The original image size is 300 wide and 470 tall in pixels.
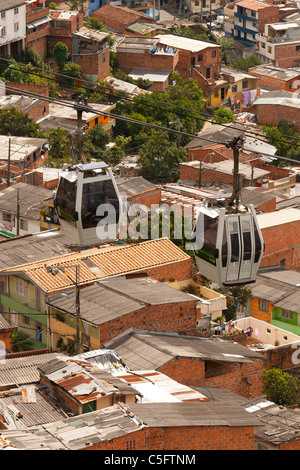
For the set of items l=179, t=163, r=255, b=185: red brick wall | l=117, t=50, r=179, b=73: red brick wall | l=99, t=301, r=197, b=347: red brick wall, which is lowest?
l=179, t=163, r=255, b=185: red brick wall

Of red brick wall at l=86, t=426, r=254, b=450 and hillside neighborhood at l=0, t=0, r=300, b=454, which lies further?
red brick wall at l=86, t=426, r=254, b=450

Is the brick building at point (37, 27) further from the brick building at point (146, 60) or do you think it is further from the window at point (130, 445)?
the window at point (130, 445)

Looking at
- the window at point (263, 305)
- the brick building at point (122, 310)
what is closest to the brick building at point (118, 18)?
the window at point (263, 305)

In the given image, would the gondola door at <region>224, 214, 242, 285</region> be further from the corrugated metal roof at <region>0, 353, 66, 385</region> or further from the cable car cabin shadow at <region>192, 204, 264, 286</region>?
the corrugated metal roof at <region>0, 353, 66, 385</region>

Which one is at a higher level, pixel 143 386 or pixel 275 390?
pixel 143 386

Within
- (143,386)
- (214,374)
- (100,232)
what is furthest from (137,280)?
(100,232)

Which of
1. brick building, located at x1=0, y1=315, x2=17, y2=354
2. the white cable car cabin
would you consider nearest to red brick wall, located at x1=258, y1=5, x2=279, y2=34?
brick building, located at x1=0, y1=315, x2=17, y2=354

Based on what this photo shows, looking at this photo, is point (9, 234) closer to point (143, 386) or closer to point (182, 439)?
point (143, 386)
